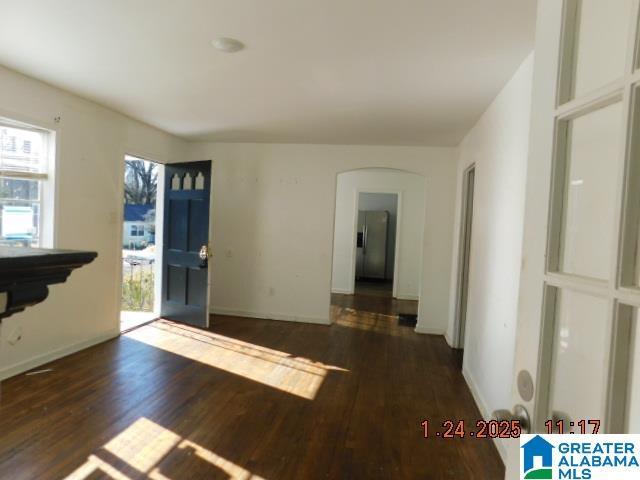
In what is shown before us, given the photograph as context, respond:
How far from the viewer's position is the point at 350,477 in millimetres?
2160

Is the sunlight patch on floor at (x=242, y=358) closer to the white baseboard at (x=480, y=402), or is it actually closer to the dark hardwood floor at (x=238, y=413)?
the dark hardwood floor at (x=238, y=413)

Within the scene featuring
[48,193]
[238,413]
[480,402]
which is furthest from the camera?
[48,193]

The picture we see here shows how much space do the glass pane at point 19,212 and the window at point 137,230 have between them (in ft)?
6.11

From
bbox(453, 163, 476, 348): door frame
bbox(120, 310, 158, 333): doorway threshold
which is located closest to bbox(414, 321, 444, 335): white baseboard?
bbox(453, 163, 476, 348): door frame

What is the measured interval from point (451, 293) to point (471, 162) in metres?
1.80

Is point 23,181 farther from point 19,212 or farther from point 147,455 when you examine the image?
point 147,455

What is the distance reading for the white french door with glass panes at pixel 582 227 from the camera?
24.0 inches

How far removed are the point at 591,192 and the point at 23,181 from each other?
160 inches

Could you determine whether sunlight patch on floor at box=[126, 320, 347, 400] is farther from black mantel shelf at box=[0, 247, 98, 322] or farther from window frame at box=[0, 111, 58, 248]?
black mantel shelf at box=[0, 247, 98, 322]

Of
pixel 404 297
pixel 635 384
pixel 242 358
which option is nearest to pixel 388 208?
pixel 404 297

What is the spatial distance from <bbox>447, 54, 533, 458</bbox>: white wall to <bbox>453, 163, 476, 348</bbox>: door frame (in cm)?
74

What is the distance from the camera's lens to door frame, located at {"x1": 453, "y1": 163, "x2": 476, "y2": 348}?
452 cm

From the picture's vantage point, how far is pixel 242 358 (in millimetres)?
3945

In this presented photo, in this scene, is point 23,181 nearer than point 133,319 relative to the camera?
Yes
